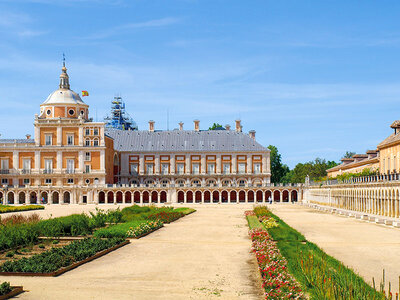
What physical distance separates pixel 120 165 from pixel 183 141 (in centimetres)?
1194

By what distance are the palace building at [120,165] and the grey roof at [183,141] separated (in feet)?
0.57

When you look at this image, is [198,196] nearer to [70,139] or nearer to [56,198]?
[70,139]

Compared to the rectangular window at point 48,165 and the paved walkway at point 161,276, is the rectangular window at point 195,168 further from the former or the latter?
the paved walkway at point 161,276

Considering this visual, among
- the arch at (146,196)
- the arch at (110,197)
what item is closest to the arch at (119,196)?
the arch at (110,197)

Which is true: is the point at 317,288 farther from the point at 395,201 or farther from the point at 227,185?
the point at 227,185

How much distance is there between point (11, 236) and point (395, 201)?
83.2ft

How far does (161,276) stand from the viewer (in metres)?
14.6

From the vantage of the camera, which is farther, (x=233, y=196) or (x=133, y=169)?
(x=133, y=169)

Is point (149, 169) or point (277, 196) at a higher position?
point (149, 169)

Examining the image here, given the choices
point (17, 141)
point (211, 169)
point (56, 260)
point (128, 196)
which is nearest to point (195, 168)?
point (211, 169)

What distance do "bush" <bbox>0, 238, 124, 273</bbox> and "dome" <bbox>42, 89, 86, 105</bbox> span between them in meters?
71.3

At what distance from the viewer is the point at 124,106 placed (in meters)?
133

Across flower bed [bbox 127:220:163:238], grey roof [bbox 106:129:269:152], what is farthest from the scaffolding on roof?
flower bed [bbox 127:220:163:238]

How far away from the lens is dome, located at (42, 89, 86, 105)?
291ft
